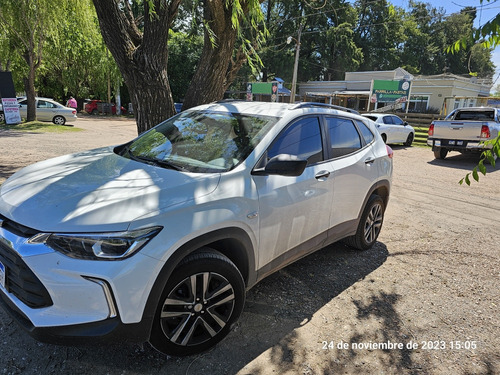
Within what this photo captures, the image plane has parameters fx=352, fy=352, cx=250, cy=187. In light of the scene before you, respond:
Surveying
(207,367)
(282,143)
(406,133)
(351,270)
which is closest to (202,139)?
(282,143)

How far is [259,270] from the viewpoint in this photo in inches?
116

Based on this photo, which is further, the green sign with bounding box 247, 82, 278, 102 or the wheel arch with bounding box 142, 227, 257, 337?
the green sign with bounding box 247, 82, 278, 102

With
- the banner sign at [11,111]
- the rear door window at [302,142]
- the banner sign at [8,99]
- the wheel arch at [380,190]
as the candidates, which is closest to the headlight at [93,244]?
the rear door window at [302,142]

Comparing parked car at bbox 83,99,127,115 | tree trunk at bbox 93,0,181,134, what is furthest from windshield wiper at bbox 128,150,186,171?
parked car at bbox 83,99,127,115

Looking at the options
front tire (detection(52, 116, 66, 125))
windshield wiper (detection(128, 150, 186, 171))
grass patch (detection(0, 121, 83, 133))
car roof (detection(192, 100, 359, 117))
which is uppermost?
car roof (detection(192, 100, 359, 117))

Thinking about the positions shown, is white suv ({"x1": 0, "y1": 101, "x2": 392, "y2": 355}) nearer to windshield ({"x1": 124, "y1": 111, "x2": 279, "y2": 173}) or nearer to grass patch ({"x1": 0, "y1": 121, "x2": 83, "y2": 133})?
windshield ({"x1": 124, "y1": 111, "x2": 279, "y2": 173})

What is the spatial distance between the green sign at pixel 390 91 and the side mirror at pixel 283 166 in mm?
22405

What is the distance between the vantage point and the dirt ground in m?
2.54

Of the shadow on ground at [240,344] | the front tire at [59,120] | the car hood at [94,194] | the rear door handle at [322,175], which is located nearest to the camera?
the car hood at [94,194]

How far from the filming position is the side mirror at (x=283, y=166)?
2.78 m

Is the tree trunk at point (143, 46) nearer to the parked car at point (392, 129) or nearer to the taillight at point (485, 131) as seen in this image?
the taillight at point (485, 131)

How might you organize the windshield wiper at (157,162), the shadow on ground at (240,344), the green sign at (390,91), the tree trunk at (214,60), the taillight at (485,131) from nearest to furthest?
1. the shadow on ground at (240,344)
2. the windshield wiper at (157,162)
3. the tree trunk at (214,60)
4. the taillight at (485,131)
5. the green sign at (390,91)

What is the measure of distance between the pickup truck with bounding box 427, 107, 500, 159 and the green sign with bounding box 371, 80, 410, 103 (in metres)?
9.79

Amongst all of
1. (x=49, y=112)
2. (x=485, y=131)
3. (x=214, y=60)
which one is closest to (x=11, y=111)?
(x=49, y=112)
